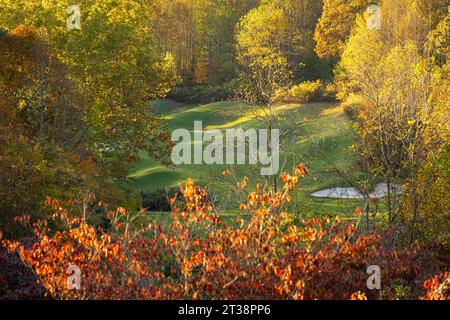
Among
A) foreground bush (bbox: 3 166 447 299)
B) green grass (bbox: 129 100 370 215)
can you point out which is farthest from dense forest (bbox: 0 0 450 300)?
green grass (bbox: 129 100 370 215)

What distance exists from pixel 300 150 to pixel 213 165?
5023 mm

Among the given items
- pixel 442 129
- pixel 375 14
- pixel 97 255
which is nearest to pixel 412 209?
pixel 442 129

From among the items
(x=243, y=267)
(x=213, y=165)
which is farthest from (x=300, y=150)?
(x=243, y=267)

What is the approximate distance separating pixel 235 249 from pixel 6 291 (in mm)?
3658

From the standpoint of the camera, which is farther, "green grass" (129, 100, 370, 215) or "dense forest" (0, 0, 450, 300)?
"green grass" (129, 100, 370, 215)

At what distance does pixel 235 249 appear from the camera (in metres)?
8.64

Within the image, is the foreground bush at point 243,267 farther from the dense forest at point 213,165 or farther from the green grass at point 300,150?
the green grass at point 300,150

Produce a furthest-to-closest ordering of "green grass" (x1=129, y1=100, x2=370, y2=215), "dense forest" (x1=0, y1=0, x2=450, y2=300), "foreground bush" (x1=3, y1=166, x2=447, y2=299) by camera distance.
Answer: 1. "green grass" (x1=129, y1=100, x2=370, y2=215)
2. "dense forest" (x1=0, y1=0, x2=450, y2=300)
3. "foreground bush" (x1=3, y1=166, x2=447, y2=299)

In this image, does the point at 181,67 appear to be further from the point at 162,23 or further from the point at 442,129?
the point at 442,129

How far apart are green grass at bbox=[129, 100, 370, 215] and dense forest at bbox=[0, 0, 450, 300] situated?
0.21m

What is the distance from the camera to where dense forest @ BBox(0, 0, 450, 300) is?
828 cm

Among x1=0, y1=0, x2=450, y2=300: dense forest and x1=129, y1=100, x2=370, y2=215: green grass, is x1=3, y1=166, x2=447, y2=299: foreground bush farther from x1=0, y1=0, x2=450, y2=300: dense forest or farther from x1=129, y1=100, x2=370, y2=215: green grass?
x1=129, y1=100, x2=370, y2=215: green grass

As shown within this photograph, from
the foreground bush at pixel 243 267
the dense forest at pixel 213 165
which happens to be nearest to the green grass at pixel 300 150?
the dense forest at pixel 213 165

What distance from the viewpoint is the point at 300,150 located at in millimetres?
36656
